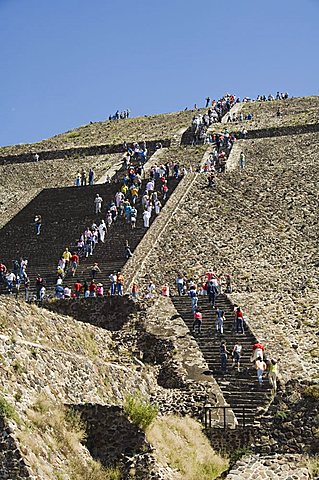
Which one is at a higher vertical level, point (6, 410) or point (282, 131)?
point (282, 131)

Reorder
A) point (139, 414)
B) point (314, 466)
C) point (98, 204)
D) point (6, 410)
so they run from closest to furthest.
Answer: point (6, 410), point (314, 466), point (139, 414), point (98, 204)

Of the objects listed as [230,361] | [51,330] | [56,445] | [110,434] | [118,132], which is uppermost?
[118,132]

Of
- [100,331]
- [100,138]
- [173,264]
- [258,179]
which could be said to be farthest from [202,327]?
[100,138]

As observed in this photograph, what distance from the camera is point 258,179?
43219mm

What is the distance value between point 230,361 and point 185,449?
18.2 ft

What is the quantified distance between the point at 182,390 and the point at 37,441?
8.13 meters

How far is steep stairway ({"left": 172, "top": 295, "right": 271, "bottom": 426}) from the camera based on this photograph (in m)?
22.4

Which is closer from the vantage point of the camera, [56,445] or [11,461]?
[11,461]

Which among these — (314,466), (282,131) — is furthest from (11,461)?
(282,131)

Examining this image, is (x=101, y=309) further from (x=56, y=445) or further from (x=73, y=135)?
(x=73, y=135)

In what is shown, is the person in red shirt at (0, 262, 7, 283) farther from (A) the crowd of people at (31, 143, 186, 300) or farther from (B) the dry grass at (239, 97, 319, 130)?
(B) the dry grass at (239, 97, 319, 130)

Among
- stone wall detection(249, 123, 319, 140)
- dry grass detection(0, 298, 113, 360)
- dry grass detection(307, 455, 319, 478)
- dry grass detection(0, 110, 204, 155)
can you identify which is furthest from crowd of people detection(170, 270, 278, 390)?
dry grass detection(0, 110, 204, 155)

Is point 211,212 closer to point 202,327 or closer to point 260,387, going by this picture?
point 202,327

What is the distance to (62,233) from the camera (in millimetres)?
38906
